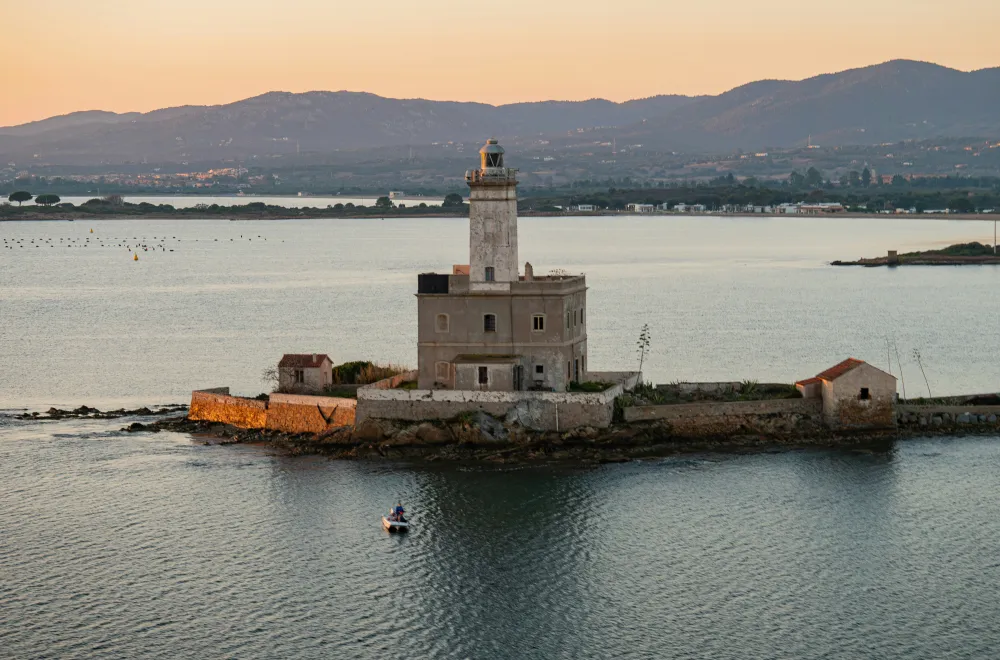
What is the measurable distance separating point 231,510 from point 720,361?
27.2 meters

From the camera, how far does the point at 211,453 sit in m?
39.4

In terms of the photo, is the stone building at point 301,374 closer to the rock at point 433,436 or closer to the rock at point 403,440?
the rock at point 403,440

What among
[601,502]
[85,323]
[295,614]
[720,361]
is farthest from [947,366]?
[85,323]

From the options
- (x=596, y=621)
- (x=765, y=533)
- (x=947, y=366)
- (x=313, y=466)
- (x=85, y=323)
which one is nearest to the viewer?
(x=596, y=621)

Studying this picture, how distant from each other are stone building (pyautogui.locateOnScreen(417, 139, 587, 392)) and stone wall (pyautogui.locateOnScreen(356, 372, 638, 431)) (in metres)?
0.65

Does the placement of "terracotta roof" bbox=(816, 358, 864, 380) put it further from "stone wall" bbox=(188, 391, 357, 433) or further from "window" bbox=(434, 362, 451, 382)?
"stone wall" bbox=(188, 391, 357, 433)

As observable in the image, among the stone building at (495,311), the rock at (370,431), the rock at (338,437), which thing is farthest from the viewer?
the stone building at (495,311)

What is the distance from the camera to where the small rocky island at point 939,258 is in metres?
124

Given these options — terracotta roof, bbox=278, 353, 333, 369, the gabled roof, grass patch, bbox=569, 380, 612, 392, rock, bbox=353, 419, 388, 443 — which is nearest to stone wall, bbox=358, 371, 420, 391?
rock, bbox=353, 419, 388, 443

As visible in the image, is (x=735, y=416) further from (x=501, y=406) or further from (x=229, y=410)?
(x=229, y=410)

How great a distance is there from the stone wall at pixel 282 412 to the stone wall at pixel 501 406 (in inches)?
33.5

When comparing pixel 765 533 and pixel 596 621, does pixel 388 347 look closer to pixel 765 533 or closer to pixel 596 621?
pixel 765 533

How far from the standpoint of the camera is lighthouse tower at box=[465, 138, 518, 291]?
39906mm

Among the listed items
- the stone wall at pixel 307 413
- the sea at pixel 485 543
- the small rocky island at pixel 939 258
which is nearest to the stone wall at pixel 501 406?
the stone wall at pixel 307 413
